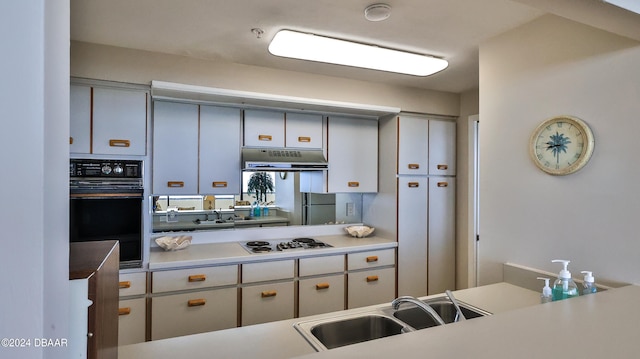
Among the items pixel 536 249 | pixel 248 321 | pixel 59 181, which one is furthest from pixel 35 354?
pixel 248 321

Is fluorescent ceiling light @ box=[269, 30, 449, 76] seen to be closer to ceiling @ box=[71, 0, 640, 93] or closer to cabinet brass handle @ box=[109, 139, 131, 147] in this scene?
ceiling @ box=[71, 0, 640, 93]

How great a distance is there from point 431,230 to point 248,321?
2.02 m

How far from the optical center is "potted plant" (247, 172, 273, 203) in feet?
11.5

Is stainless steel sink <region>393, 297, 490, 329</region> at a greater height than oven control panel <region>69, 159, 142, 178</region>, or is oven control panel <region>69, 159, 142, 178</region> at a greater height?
oven control panel <region>69, 159, 142, 178</region>

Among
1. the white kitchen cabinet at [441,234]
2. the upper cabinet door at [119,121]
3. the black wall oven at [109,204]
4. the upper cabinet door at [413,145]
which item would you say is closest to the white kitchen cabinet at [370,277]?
the white kitchen cabinet at [441,234]

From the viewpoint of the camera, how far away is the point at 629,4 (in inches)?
51.1

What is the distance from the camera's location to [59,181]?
57cm

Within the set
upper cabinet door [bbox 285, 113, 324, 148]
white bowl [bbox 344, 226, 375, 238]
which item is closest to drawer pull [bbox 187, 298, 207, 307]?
upper cabinet door [bbox 285, 113, 324, 148]

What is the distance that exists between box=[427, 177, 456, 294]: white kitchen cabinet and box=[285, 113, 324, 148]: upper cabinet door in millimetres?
1273

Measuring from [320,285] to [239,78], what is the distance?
1849 millimetres

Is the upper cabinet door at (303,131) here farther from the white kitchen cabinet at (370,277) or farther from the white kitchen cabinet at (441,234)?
the white kitchen cabinet at (441,234)

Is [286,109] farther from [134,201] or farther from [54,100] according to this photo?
[54,100]

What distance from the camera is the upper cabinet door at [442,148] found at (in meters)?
3.70

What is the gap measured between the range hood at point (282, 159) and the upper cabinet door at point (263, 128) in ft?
0.18
